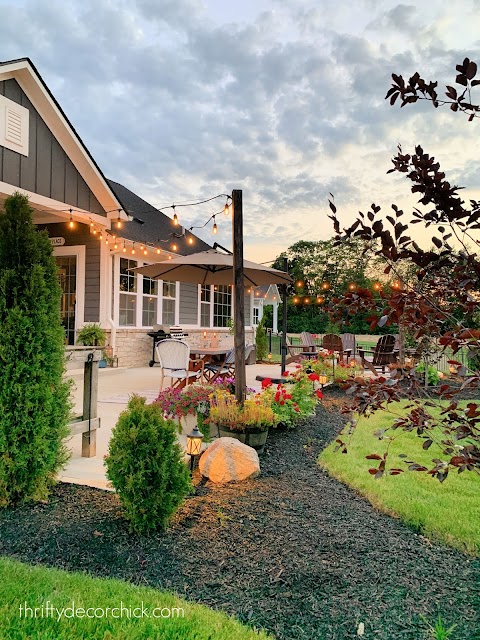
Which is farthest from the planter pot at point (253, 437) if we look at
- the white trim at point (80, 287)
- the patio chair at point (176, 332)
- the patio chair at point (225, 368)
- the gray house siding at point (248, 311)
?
the gray house siding at point (248, 311)

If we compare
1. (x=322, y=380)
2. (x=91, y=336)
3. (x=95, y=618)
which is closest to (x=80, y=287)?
(x=91, y=336)

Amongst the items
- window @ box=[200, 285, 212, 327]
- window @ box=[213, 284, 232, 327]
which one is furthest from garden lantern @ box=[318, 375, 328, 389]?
window @ box=[213, 284, 232, 327]

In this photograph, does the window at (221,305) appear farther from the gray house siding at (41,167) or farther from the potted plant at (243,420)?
the potted plant at (243,420)

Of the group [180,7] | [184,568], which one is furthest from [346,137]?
[184,568]

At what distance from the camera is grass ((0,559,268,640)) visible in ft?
5.18

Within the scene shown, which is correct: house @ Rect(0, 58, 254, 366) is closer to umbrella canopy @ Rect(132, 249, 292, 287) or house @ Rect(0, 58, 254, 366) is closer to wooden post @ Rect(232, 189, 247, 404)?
umbrella canopy @ Rect(132, 249, 292, 287)

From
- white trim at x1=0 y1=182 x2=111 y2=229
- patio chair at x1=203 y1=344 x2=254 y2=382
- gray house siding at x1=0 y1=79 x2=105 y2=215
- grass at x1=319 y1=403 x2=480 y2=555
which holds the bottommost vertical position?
grass at x1=319 y1=403 x2=480 y2=555

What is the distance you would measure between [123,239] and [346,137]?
5096mm

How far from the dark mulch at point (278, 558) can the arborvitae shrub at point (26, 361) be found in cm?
23

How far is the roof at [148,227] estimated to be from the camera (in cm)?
1124

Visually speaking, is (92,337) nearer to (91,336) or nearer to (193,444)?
(91,336)

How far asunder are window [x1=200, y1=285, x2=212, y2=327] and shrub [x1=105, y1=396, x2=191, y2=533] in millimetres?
11772

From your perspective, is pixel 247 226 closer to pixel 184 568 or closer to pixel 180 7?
pixel 180 7

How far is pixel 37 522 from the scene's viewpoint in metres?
Result: 2.42
